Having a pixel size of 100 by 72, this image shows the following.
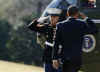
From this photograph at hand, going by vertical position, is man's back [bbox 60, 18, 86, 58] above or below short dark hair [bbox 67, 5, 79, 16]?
below

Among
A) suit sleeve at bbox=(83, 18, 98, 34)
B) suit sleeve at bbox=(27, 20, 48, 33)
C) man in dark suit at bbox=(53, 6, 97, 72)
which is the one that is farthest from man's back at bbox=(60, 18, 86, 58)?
suit sleeve at bbox=(27, 20, 48, 33)

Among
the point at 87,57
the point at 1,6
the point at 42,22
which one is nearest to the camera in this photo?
the point at 42,22

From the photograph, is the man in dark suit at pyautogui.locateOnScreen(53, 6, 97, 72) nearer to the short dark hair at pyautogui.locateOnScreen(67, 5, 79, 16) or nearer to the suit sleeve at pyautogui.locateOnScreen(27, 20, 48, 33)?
the short dark hair at pyautogui.locateOnScreen(67, 5, 79, 16)

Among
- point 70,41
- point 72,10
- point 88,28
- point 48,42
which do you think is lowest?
point 48,42

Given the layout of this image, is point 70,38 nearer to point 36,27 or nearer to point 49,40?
point 49,40

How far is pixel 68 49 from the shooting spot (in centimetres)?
401

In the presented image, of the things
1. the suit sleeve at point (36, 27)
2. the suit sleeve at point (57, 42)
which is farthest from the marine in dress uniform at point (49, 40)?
the suit sleeve at point (57, 42)

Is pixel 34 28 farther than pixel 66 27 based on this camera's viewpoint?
Yes

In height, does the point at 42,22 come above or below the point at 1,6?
above

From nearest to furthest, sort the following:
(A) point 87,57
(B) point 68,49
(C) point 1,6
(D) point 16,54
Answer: (B) point 68,49 < (A) point 87,57 < (D) point 16,54 < (C) point 1,6

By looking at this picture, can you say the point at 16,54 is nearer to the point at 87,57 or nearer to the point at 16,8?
the point at 16,8

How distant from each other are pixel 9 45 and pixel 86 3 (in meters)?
20.3

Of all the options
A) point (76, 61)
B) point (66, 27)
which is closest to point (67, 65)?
point (76, 61)

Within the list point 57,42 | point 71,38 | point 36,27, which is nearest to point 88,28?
point 71,38
